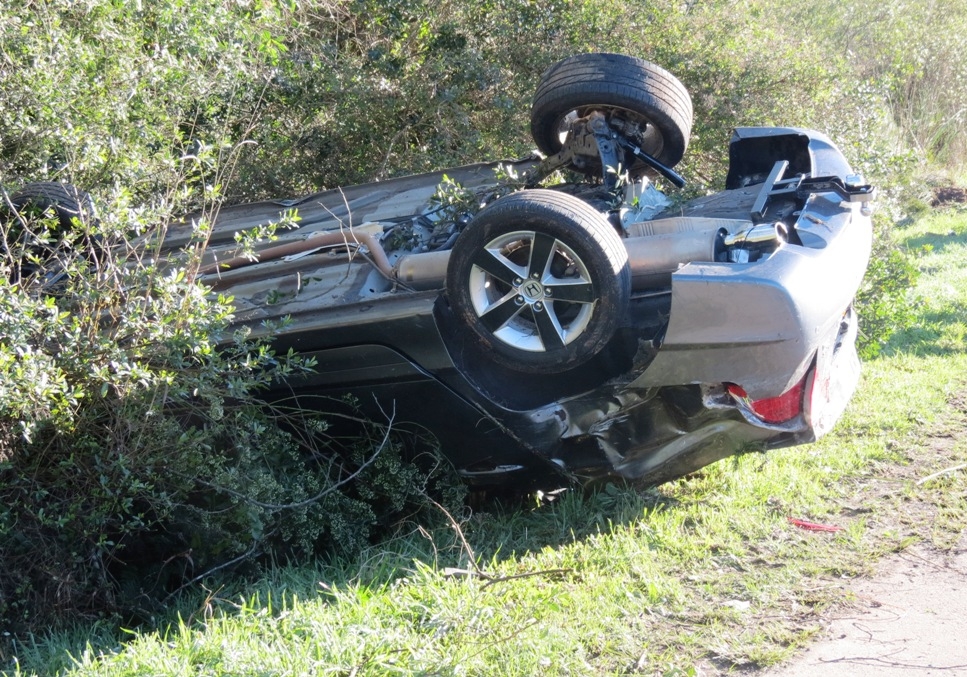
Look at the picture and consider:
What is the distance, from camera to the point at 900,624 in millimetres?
3369

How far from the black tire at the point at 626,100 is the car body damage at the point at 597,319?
0.02 metres

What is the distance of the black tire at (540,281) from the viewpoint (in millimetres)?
3668

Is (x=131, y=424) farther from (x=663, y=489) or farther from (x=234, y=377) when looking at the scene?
(x=663, y=489)

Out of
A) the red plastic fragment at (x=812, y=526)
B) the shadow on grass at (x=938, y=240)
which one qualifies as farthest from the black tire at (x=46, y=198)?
the shadow on grass at (x=938, y=240)

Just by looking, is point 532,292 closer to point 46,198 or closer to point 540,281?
point 540,281

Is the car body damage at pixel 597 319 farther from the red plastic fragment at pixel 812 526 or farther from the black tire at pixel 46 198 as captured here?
the black tire at pixel 46 198

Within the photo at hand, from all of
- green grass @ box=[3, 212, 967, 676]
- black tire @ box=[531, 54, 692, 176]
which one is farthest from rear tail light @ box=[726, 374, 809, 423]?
black tire @ box=[531, 54, 692, 176]

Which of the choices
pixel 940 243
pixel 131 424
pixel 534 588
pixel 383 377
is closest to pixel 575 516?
pixel 534 588

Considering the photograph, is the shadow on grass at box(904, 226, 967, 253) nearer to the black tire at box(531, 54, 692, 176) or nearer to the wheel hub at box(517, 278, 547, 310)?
the black tire at box(531, 54, 692, 176)

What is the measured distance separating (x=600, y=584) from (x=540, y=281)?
119cm

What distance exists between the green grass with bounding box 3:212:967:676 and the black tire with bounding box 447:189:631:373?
84 centimetres

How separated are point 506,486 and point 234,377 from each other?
1334mm

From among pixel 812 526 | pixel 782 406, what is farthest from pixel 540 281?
pixel 812 526

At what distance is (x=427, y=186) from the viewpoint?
18.7ft
